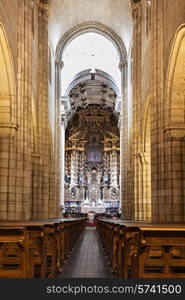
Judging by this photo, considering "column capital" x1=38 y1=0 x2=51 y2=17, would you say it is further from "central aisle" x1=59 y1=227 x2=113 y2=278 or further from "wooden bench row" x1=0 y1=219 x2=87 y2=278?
"wooden bench row" x1=0 y1=219 x2=87 y2=278

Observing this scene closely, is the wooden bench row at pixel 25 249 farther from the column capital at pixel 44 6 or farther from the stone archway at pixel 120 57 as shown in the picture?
the stone archway at pixel 120 57

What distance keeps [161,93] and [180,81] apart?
1.05 metres

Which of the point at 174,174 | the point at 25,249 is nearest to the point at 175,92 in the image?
the point at 174,174

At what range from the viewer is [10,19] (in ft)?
45.3

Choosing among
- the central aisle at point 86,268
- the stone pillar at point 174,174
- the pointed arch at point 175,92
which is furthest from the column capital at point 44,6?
the central aisle at point 86,268

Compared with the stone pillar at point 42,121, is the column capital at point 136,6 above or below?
above

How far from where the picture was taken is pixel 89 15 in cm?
2933

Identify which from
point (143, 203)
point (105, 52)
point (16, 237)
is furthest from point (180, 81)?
point (105, 52)

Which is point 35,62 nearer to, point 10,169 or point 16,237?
point 10,169

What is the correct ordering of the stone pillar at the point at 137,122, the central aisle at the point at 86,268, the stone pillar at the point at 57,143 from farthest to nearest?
the stone pillar at the point at 57,143 < the stone pillar at the point at 137,122 < the central aisle at the point at 86,268

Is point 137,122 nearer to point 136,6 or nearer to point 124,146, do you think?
point 136,6

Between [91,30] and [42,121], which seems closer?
[42,121]

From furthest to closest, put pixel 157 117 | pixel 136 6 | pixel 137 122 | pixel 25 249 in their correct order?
pixel 136 6, pixel 137 122, pixel 157 117, pixel 25 249

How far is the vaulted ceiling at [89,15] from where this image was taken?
85.1 feet
